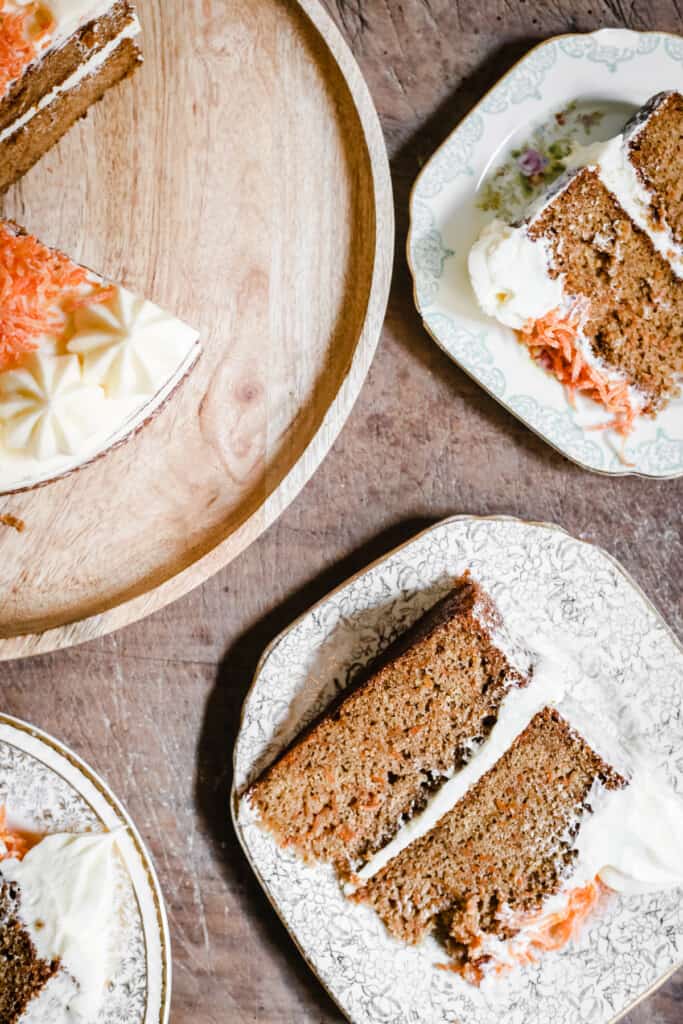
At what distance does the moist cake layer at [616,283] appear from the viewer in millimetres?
2213

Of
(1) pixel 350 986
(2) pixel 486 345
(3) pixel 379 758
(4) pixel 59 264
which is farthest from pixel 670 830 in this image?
(4) pixel 59 264

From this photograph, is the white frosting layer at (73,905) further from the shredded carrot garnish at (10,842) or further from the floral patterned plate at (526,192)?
the floral patterned plate at (526,192)

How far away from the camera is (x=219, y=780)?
7.54 feet

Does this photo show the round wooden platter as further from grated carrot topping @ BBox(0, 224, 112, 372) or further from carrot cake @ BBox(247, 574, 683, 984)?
carrot cake @ BBox(247, 574, 683, 984)

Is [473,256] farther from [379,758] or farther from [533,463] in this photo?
[379,758]

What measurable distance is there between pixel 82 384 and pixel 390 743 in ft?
3.63

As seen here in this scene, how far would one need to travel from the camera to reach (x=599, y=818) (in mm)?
2176

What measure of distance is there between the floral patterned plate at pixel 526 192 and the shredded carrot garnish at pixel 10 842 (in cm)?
156

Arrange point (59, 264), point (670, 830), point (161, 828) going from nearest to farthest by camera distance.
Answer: point (59, 264) < point (670, 830) < point (161, 828)

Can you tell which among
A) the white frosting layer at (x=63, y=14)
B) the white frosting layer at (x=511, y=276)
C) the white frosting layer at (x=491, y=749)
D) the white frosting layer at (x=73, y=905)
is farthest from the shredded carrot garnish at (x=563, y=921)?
the white frosting layer at (x=63, y=14)

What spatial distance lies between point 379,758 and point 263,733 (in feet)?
0.95

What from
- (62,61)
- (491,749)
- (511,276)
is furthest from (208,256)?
(491,749)

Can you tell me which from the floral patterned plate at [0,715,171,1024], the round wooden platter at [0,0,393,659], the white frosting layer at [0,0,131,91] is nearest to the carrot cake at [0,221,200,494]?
the round wooden platter at [0,0,393,659]

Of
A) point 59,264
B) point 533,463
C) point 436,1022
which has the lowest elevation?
point 436,1022
